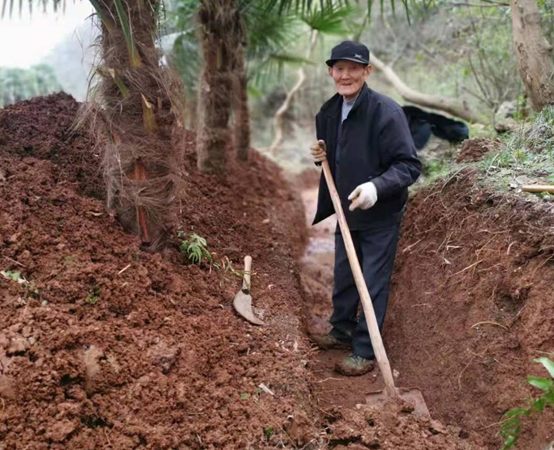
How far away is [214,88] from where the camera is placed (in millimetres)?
5414

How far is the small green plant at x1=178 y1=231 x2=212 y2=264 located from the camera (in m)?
3.17

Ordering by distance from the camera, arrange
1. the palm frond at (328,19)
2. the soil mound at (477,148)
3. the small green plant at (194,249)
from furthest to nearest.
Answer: the palm frond at (328,19), the soil mound at (477,148), the small green plant at (194,249)

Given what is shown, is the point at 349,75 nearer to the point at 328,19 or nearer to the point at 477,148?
the point at 477,148

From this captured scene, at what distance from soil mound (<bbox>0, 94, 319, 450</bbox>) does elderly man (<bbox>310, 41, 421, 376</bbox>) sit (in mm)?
581

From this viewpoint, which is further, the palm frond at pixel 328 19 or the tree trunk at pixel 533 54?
the palm frond at pixel 328 19

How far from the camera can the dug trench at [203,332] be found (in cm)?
210

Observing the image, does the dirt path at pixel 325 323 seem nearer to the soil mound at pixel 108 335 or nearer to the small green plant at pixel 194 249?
the soil mound at pixel 108 335

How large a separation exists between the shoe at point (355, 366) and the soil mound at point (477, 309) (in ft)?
0.65

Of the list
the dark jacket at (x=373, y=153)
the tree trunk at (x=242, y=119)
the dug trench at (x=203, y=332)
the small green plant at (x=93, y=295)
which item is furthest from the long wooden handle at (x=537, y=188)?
the tree trunk at (x=242, y=119)

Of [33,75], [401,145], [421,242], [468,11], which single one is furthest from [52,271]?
[33,75]

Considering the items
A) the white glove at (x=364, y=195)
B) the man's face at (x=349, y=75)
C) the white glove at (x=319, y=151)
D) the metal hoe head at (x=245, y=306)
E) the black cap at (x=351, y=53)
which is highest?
the black cap at (x=351, y=53)

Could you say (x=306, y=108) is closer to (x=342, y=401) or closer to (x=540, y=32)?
(x=540, y=32)

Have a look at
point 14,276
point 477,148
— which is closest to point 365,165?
point 477,148

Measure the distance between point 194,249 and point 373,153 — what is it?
1.31m
